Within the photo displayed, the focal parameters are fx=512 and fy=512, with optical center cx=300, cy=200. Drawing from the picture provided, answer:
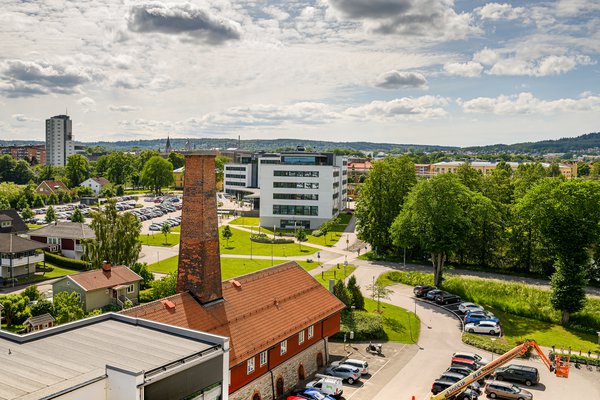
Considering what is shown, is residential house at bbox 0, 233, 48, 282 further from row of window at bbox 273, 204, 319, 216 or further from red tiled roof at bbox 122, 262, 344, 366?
row of window at bbox 273, 204, 319, 216

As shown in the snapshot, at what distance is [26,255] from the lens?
5756 centimetres

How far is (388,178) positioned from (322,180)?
88.6 feet

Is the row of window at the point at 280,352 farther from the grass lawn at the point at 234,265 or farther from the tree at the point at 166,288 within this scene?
the grass lawn at the point at 234,265

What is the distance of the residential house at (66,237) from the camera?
220ft

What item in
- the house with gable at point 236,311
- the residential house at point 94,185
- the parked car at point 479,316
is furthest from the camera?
the residential house at point 94,185

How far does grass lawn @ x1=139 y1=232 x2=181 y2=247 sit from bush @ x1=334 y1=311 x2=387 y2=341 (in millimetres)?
43586

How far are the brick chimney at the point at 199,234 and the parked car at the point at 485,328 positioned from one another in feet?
77.2

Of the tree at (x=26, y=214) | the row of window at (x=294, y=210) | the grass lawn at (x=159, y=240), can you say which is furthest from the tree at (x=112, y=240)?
the tree at (x=26, y=214)

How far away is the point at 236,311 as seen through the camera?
3042 cm

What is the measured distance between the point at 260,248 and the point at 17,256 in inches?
1291

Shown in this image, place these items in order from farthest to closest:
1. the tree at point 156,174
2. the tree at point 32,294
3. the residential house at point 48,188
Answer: the tree at point 156,174, the residential house at point 48,188, the tree at point 32,294

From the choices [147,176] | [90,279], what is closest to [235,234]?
[90,279]

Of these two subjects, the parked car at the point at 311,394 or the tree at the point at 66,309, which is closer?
the parked car at the point at 311,394

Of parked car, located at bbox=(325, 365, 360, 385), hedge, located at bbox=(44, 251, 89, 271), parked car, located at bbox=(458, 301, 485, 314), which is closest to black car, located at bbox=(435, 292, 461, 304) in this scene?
parked car, located at bbox=(458, 301, 485, 314)
